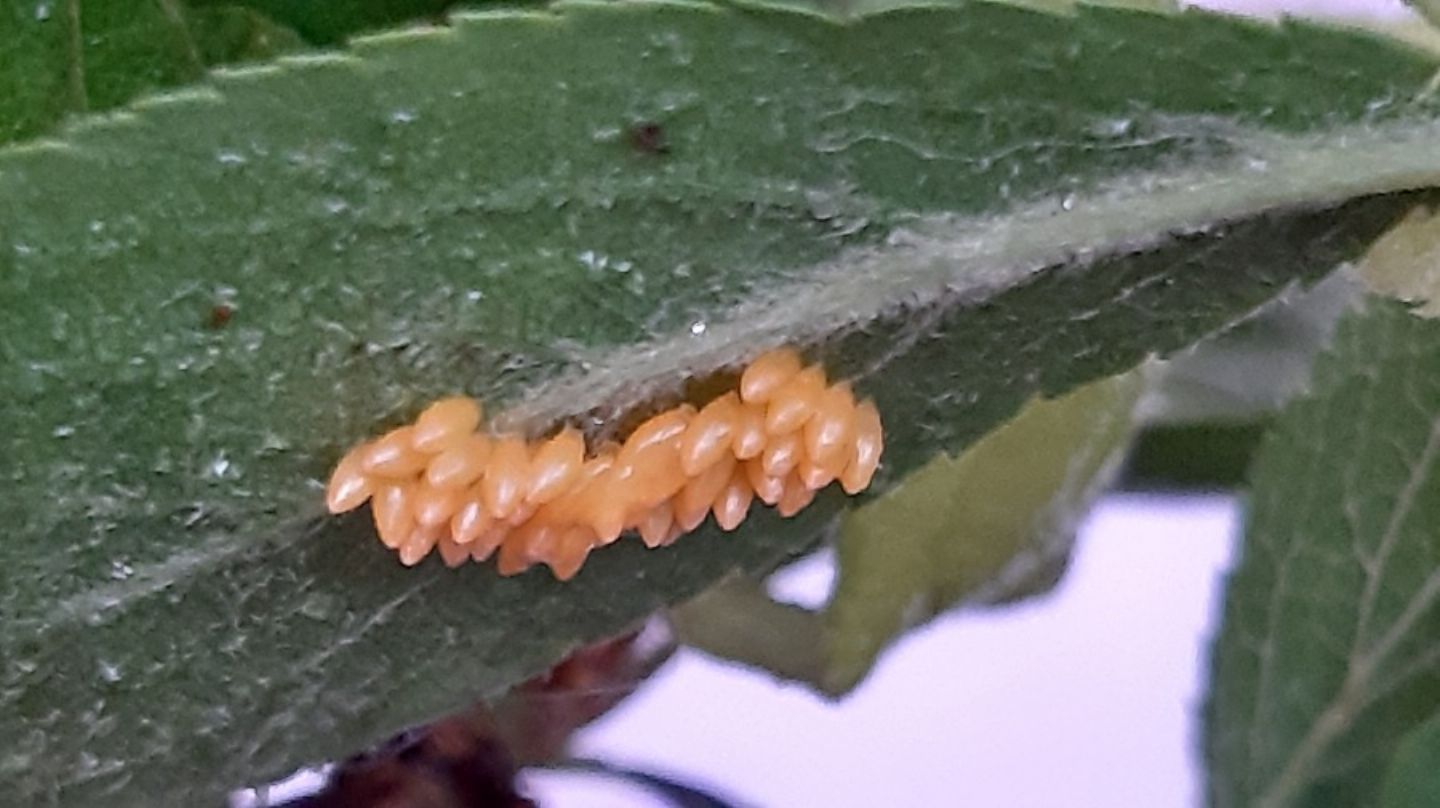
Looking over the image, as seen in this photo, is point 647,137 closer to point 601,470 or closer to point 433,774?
point 601,470

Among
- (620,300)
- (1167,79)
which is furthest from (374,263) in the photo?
(1167,79)

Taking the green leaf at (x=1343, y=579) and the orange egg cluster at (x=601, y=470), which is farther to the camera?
the green leaf at (x=1343, y=579)

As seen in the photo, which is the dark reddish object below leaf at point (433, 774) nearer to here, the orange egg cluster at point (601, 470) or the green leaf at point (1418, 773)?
the orange egg cluster at point (601, 470)

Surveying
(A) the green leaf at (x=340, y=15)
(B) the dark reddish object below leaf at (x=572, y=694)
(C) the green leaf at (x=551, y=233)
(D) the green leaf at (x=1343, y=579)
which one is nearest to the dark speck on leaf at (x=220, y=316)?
(C) the green leaf at (x=551, y=233)

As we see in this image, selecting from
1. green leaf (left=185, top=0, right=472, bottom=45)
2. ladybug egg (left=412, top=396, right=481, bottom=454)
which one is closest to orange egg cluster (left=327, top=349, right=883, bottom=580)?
ladybug egg (left=412, top=396, right=481, bottom=454)

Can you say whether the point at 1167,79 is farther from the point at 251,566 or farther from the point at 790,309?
the point at 251,566
